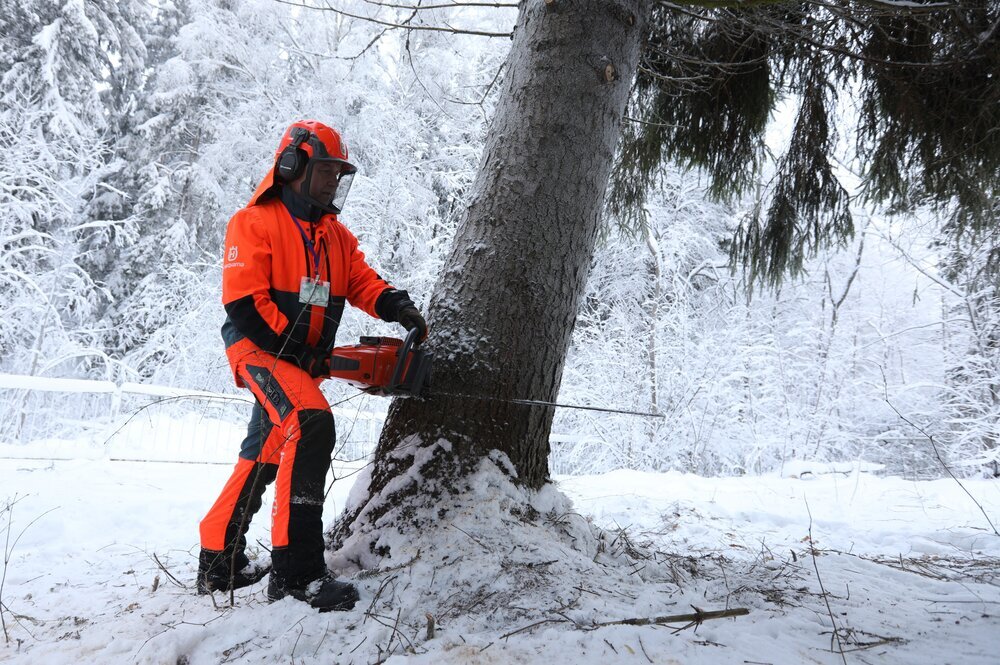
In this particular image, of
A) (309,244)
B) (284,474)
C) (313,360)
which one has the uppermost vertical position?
(309,244)

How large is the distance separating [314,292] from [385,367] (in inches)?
16.6

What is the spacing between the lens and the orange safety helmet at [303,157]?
2.23 meters

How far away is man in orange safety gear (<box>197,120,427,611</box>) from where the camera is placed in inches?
73.4

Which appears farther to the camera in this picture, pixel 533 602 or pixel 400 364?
pixel 400 364

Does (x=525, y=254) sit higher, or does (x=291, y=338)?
(x=525, y=254)

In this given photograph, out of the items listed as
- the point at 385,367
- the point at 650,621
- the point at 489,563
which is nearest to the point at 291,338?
the point at 385,367

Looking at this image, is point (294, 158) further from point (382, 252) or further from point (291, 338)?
point (382, 252)

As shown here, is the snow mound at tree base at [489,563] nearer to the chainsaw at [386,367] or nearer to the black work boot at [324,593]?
the black work boot at [324,593]

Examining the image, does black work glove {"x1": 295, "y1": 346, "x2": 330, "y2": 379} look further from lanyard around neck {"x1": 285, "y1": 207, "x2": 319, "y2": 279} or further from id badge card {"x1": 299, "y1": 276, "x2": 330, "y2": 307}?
lanyard around neck {"x1": 285, "y1": 207, "x2": 319, "y2": 279}

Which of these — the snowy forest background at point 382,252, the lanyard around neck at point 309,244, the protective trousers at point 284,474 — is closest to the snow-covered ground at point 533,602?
the protective trousers at point 284,474

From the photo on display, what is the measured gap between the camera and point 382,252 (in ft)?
37.0

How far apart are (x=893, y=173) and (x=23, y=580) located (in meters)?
4.95

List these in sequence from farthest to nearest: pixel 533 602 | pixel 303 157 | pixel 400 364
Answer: pixel 303 157 → pixel 400 364 → pixel 533 602

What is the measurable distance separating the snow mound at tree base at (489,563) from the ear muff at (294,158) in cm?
114
